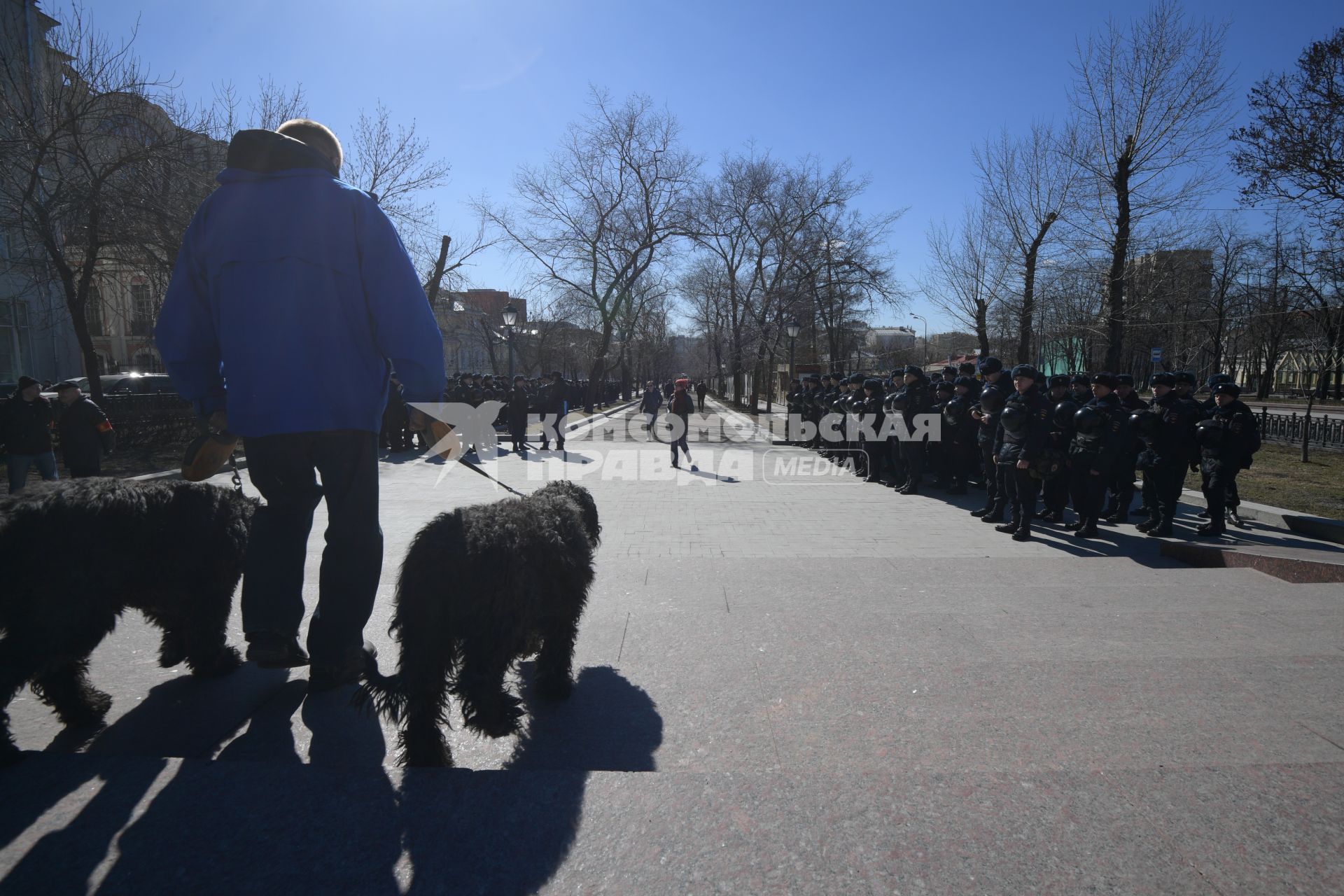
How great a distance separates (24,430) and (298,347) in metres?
9.21

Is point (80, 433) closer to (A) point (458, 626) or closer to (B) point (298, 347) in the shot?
(B) point (298, 347)

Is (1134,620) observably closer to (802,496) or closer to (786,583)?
(786,583)

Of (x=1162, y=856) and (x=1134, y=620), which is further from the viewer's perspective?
(x=1134, y=620)

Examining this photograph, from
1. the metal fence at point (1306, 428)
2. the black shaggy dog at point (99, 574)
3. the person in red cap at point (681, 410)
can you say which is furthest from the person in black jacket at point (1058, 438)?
the metal fence at point (1306, 428)

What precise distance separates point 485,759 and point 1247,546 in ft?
23.8

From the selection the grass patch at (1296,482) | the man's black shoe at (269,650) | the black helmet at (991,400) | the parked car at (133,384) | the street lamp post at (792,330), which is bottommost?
the grass patch at (1296,482)

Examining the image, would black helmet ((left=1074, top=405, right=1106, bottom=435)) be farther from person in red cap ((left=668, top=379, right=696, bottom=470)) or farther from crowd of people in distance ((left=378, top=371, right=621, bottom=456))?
crowd of people in distance ((left=378, top=371, right=621, bottom=456))

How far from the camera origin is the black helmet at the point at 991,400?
8.85 m

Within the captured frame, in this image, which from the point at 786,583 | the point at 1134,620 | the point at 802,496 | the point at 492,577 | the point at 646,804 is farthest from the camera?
the point at 802,496

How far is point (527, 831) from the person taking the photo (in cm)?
206

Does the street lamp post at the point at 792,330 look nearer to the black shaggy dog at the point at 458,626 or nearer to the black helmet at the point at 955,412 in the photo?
the black helmet at the point at 955,412

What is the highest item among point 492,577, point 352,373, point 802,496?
point 352,373

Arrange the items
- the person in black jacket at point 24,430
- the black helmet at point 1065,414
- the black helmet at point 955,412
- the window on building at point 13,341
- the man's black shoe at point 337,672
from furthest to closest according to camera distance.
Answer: the window on building at point 13,341 < the black helmet at point 955,412 < the person in black jacket at point 24,430 < the black helmet at point 1065,414 < the man's black shoe at point 337,672

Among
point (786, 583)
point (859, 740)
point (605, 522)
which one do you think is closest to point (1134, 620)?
point (786, 583)
